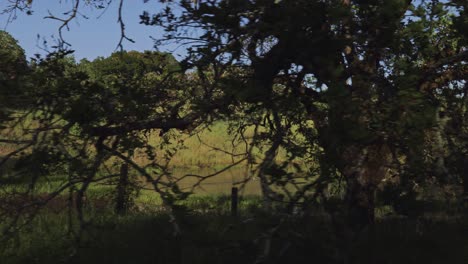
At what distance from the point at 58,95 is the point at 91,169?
766 mm

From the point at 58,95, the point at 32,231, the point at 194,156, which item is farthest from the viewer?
the point at 194,156

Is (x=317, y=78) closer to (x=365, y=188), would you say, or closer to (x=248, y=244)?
(x=248, y=244)

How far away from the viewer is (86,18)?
6.76 meters

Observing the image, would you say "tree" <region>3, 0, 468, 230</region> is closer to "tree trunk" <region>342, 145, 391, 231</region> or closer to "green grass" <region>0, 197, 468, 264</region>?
"green grass" <region>0, 197, 468, 264</region>

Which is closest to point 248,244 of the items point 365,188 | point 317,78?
point 317,78

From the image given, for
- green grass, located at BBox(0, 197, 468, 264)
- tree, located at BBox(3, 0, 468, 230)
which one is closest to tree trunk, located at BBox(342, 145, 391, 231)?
green grass, located at BBox(0, 197, 468, 264)

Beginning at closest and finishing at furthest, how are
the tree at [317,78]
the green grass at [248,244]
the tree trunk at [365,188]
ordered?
the tree at [317,78] < the green grass at [248,244] < the tree trunk at [365,188]

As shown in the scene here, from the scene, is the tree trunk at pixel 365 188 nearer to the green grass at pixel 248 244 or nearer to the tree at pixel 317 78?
the green grass at pixel 248 244

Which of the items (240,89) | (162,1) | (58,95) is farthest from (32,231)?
(240,89)

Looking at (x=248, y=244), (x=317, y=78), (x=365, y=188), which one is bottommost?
(x=248, y=244)

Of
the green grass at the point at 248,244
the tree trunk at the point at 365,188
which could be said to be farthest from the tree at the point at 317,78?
the tree trunk at the point at 365,188

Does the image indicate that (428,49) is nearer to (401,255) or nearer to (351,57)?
(351,57)

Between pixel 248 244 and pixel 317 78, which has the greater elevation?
pixel 317 78

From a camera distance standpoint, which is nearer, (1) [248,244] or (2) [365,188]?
→ (1) [248,244]
